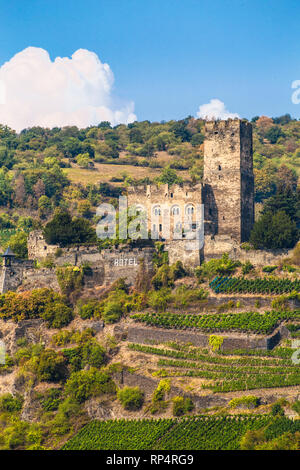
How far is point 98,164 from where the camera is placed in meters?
99.8

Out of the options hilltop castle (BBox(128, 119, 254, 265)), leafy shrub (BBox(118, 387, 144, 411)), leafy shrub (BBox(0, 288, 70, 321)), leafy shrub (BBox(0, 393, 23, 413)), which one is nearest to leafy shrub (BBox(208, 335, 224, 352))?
leafy shrub (BBox(118, 387, 144, 411))

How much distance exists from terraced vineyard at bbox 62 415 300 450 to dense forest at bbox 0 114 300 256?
15830 millimetres

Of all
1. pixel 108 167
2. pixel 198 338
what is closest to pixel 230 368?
pixel 198 338

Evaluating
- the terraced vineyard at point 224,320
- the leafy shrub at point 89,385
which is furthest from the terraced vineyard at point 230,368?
the leafy shrub at point 89,385

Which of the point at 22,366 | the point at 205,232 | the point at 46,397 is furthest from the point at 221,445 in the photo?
the point at 205,232

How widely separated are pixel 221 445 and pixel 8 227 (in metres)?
41.9

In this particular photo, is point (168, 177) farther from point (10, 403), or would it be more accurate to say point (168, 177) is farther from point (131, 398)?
point (131, 398)

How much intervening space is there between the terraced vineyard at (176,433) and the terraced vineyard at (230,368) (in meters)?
2.52

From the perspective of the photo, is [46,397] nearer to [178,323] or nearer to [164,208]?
[178,323]

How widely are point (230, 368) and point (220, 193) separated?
1694cm

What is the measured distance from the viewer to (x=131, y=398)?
46.2m

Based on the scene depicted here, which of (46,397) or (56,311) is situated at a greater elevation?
(56,311)

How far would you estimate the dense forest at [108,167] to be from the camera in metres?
77.6

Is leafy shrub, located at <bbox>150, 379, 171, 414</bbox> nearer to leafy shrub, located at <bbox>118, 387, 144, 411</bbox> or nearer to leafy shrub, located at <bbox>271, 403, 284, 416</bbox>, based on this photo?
leafy shrub, located at <bbox>118, 387, 144, 411</bbox>
